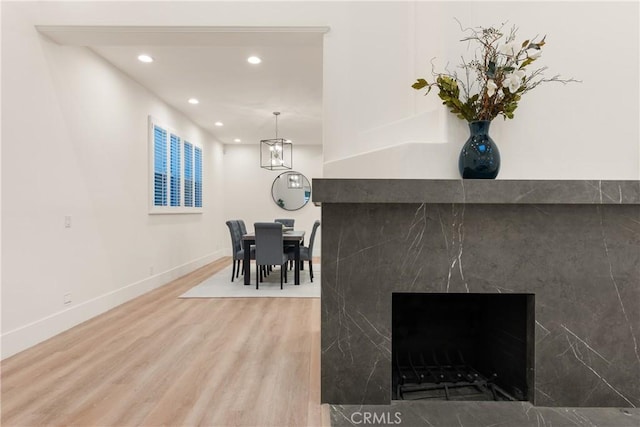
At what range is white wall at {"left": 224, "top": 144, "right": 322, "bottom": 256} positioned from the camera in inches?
336

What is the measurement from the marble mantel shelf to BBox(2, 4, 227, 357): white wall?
106 inches

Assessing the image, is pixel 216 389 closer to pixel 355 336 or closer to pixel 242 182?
pixel 355 336

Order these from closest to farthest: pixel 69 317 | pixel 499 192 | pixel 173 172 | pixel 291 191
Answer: pixel 499 192, pixel 69 317, pixel 173 172, pixel 291 191

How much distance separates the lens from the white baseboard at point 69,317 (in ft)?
8.51

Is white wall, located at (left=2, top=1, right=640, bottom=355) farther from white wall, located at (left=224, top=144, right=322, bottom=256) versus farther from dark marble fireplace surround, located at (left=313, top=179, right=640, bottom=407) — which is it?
white wall, located at (left=224, top=144, right=322, bottom=256)

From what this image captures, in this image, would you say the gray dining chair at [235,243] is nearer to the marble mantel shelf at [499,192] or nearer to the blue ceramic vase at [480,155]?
the marble mantel shelf at [499,192]

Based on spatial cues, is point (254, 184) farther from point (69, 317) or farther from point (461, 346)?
point (461, 346)

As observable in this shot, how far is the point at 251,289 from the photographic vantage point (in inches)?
184

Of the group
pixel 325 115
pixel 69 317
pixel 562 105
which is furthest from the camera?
pixel 69 317

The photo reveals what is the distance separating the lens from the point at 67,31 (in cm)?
279

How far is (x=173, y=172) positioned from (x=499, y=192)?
16.9 ft

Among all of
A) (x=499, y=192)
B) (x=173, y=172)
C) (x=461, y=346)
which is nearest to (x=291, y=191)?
(x=173, y=172)

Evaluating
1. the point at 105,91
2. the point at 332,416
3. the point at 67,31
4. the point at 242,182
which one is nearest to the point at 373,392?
the point at 332,416

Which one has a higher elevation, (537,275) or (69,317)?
(537,275)
